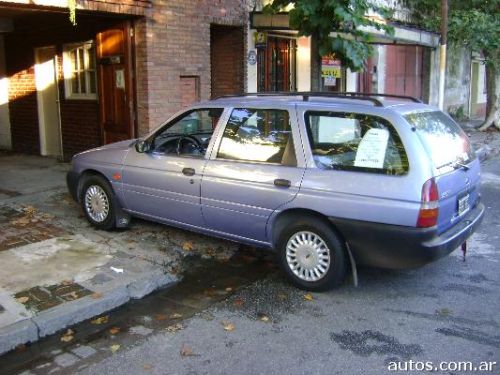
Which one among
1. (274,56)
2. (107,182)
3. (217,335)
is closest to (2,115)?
(274,56)

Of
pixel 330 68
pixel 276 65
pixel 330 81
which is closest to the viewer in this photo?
pixel 276 65

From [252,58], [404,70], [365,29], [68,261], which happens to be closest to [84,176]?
[68,261]

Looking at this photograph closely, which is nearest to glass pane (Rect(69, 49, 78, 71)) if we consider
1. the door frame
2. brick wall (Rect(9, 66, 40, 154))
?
brick wall (Rect(9, 66, 40, 154))

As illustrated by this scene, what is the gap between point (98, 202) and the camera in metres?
6.83

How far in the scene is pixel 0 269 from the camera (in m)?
5.50

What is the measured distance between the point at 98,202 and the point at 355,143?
3.38m

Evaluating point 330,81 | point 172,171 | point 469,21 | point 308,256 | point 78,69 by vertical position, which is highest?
point 469,21

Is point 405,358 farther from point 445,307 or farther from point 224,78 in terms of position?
point 224,78

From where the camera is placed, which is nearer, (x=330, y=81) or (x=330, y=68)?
(x=330, y=68)

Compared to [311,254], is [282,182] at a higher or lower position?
higher

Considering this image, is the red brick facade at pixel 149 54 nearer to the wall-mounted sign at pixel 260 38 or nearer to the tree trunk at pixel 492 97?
the wall-mounted sign at pixel 260 38

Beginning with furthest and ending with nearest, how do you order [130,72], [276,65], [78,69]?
1. [276,65]
2. [78,69]
3. [130,72]

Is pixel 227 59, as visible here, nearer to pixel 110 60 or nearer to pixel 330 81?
pixel 110 60

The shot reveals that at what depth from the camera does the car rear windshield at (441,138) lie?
473 cm
